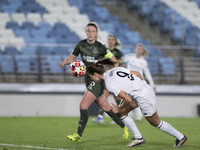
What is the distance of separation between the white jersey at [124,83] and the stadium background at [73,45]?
5605 millimetres

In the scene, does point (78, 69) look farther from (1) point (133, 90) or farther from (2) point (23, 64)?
(2) point (23, 64)

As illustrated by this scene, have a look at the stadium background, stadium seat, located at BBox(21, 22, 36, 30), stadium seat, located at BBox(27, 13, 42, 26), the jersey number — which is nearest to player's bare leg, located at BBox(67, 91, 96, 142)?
the jersey number

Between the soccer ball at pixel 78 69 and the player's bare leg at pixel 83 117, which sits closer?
the player's bare leg at pixel 83 117

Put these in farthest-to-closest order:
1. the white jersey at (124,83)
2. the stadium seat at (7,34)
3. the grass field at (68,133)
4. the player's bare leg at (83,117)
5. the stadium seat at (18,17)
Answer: the stadium seat at (18,17), the stadium seat at (7,34), the player's bare leg at (83,117), the grass field at (68,133), the white jersey at (124,83)

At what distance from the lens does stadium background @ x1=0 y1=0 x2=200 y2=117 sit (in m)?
11.2

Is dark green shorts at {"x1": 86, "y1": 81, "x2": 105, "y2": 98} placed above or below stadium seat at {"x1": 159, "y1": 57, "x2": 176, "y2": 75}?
above

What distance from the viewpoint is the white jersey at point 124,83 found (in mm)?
5426

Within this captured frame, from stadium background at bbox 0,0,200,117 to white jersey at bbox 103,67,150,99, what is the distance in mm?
5605

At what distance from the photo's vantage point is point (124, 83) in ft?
18.0

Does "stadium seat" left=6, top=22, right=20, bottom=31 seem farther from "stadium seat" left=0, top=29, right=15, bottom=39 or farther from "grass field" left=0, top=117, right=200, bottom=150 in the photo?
"grass field" left=0, top=117, right=200, bottom=150

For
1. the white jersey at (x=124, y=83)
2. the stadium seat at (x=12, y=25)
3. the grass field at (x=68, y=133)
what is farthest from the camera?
the stadium seat at (x=12, y=25)

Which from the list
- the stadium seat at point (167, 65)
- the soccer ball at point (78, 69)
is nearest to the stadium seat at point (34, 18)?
the stadium seat at point (167, 65)

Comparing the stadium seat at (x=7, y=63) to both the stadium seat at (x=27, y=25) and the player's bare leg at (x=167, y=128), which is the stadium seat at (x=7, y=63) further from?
the player's bare leg at (x=167, y=128)

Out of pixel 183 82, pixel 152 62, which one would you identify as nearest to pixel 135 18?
pixel 152 62
